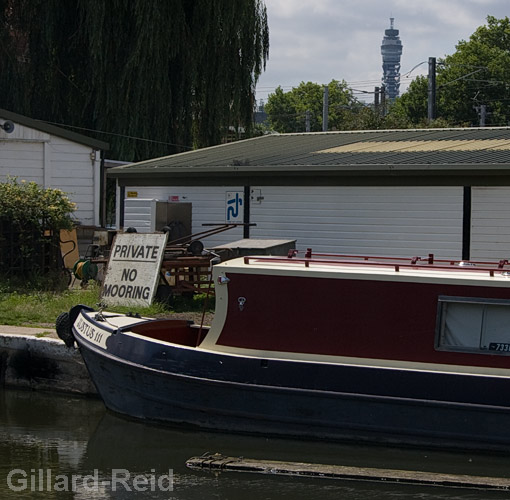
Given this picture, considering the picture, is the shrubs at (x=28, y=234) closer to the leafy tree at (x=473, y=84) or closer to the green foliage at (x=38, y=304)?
the green foliage at (x=38, y=304)

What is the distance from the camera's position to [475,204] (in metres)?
16.9

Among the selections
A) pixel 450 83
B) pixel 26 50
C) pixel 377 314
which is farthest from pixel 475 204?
pixel 450 83

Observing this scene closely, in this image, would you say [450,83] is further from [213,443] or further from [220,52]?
[213,443]

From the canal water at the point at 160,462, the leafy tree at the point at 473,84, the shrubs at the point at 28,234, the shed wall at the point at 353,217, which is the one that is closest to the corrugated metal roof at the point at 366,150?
the shed wall at the point at 353,217

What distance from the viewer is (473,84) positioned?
185 ft

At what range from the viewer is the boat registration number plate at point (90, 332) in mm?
11594

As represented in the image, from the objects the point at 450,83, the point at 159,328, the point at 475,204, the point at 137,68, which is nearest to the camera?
the point at 159,328

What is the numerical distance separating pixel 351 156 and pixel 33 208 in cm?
637

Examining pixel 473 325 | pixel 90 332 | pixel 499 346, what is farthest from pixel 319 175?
pixel 499 346

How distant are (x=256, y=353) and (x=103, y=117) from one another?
19.8m

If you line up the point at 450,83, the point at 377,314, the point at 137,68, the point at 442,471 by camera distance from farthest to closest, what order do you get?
1. the point at 450,83
2. the point at 137,68
3. the point at 377,314
4. the point at 442,471

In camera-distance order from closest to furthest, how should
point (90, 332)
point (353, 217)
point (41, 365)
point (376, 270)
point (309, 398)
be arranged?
point (309, 398) → point (376, 270) → point (90, 332) → point (41, 365) → point (353, 217)

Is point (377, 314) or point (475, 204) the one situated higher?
point (475, 204)

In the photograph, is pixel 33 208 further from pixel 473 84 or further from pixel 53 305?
pixel 473 84
